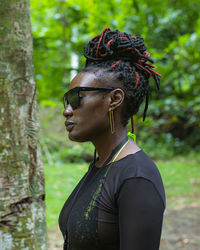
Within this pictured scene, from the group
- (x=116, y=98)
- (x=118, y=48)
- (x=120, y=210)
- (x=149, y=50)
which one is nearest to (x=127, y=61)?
(x=118, y=48)

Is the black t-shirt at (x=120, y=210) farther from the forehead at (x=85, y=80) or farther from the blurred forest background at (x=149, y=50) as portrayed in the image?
the blurred forest background at (x=149, y=50)

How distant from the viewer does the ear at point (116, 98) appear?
150 centimetres

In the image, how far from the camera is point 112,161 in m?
1.52

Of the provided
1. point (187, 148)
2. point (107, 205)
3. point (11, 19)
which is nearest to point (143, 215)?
point (107, 205)

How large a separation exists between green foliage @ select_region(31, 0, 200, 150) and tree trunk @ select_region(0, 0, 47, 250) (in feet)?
11.7

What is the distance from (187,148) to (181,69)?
4545 mm

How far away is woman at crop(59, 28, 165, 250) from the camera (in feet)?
4.10

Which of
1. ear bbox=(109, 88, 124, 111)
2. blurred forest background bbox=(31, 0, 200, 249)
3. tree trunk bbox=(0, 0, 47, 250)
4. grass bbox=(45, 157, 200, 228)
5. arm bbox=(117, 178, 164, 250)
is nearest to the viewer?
arm bbox=(117, 178, 164, 250)

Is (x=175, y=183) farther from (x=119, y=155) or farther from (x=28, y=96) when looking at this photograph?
(x=119, y=155)

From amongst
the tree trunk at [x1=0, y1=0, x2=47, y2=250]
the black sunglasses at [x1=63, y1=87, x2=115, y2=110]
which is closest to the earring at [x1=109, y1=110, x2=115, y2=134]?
the black sunglasses at [x1=63, y1=87, x2=115, y2=110]

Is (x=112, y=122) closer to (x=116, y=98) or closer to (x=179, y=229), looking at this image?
(x=116, y=98)

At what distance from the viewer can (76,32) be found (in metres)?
9.56

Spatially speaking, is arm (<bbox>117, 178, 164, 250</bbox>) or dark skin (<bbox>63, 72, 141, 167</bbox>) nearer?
arm (<bbox>117, 178, 164, 250</bbox>)

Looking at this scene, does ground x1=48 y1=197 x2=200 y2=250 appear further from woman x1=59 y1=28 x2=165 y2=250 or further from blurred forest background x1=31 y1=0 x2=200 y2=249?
woman x1=59 y1=28 x2=165 y2=250
